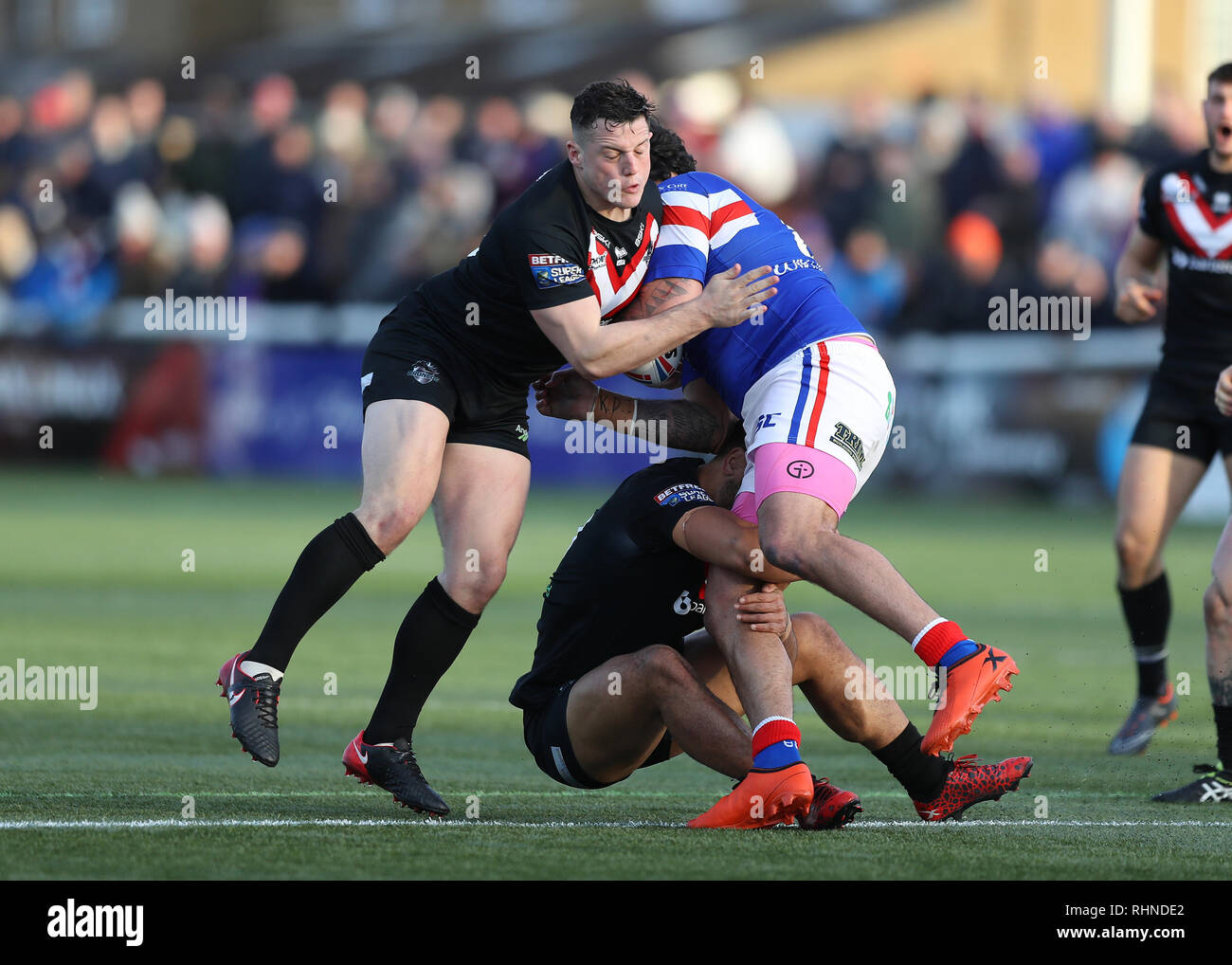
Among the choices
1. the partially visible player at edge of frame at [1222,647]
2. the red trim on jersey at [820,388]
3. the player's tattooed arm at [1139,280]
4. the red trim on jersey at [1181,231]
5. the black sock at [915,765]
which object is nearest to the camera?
the black sock at [915,765]

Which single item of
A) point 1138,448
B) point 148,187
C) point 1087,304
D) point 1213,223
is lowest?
point 1138,448

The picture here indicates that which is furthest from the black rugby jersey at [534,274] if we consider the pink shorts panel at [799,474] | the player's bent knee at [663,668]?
the player's bent knee at [663,668]

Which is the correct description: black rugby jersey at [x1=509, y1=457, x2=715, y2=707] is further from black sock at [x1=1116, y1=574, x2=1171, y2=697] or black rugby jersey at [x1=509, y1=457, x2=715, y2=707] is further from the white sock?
black sock at [x1=1116, y1=574, x2=1171, y2=697]

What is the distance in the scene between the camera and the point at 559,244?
21.3ft

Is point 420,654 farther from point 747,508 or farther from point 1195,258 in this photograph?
point 1195,258

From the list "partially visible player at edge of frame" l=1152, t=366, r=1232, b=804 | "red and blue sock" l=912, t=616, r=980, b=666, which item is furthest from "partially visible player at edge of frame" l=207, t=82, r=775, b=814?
"partially visible player at edge of frame" l=1152, t=366, r=1232, b=804

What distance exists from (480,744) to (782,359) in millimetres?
2421

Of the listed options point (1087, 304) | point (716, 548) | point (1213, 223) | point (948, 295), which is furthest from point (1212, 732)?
point (948, 295)

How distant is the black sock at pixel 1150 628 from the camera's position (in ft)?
28.0

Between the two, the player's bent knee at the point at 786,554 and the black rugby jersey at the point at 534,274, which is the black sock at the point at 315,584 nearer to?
the black rugby jersey at the point at 534,274

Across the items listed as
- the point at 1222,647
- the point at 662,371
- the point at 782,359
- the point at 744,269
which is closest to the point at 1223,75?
the point at 1222,647

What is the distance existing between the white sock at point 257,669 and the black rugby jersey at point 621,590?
80cm
